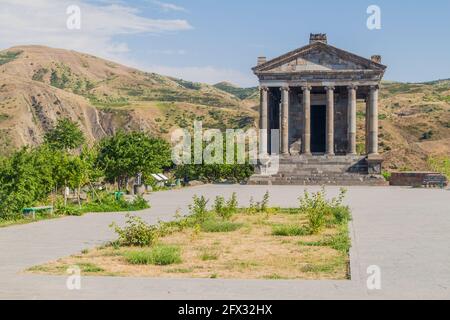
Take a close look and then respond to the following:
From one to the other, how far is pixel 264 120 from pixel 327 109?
5670 millimetres

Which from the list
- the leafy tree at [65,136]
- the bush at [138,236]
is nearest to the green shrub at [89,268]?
the bush at [138,236]

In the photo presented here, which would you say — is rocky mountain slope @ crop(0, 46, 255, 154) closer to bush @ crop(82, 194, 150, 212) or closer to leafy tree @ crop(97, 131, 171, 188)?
leafy tree @ crop(97, 131, 171, 188)

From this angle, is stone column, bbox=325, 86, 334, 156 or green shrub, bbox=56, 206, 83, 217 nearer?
green shrub, bbox=56, 206, 83, 217

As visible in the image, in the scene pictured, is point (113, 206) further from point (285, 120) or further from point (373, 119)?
point (373, 119)

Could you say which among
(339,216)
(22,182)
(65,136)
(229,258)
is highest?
(65,136)

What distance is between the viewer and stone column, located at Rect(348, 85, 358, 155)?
56.7 meters

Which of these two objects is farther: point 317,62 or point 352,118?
point 352,118

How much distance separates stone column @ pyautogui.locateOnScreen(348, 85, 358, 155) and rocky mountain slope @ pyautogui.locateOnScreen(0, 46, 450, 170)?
1846 centimetres

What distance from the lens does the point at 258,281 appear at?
37.4 feet

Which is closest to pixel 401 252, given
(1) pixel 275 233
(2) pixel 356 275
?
(2) pixel 356 275

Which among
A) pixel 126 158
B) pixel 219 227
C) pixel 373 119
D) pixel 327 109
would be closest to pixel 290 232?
pixel 219 227

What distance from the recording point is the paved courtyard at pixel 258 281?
10.2 metres

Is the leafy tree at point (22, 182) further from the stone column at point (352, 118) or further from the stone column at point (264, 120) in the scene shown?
the stone column at point (352, 118)

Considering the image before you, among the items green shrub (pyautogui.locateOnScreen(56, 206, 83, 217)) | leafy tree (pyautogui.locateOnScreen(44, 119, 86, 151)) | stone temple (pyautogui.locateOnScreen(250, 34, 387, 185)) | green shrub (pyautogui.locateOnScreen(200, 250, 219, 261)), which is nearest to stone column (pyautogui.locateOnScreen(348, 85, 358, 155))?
stone temple (pyautogui.locateOnScreen(250, 34, 387, 185))
